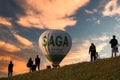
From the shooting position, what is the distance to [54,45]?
299ft

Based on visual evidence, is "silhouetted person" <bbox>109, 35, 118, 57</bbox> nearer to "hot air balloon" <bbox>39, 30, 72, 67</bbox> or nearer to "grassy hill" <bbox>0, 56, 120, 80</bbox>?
"grassy hill" <bbox>0, 56, 120, 80</bbox>

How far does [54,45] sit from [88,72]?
44860 mm

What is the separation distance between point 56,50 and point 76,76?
44.8 m

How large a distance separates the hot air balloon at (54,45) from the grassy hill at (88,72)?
32681 millimetres

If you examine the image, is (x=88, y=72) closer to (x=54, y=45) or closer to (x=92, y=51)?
(x=92, y=51)

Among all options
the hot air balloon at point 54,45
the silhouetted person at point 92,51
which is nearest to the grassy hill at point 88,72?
the silhouetted person at point 92,51

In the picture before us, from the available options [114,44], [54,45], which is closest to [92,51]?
[114,44]

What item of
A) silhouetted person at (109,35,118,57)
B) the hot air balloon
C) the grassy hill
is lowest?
the grassy hill

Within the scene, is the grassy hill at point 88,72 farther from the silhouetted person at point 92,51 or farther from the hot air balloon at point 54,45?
the hot air balloon at point 54,45

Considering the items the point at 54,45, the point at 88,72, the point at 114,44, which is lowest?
the point at 88,72

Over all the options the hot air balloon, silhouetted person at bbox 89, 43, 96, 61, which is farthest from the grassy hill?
the hot air balloon

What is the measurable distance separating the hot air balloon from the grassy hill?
32681mm

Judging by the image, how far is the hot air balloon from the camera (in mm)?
90188

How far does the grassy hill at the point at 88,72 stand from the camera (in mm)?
42963
